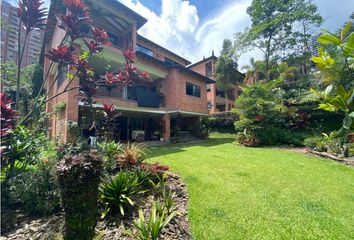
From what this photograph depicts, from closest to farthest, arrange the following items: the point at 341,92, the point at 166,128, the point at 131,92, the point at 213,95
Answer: the point at 341,92 < the point at 131,92 < the point at 166,128 < the point at 213,95


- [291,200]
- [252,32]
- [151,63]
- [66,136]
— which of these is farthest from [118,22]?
[252,32]

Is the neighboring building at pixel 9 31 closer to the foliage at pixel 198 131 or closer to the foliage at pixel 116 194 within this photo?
the foliage at pixel 116 194

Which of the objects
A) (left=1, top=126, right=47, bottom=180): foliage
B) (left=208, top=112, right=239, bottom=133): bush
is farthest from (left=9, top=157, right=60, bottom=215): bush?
(left=208, top=112, right=239, bottom=133): bush

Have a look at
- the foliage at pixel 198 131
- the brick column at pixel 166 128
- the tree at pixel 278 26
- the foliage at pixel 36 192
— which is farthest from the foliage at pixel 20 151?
the tree at pixel 278 26

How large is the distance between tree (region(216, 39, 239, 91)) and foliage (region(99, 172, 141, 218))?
27838 mm

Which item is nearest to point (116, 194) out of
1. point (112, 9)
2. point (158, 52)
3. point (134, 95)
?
point (134, 95)

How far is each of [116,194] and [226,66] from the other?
2871cm

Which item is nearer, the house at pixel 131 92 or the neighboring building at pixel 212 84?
the house at pixel 131 92

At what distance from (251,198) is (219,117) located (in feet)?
65.3

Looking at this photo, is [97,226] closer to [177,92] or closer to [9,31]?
[9,31]

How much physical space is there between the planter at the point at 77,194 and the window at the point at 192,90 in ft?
57.2

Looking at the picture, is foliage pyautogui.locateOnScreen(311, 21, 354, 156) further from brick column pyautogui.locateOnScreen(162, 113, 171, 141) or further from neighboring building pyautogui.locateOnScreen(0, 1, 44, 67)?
brick column pyautogui.locateOnScreen(162, 113, 171, 141)

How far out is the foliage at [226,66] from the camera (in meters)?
29.4

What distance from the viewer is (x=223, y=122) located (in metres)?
23.8
